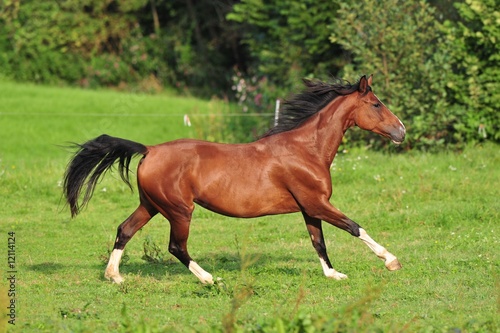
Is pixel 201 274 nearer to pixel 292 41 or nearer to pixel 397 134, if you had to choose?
pixel 397 134

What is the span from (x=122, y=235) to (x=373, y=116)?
274 cm

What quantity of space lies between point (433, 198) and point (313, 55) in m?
9.23

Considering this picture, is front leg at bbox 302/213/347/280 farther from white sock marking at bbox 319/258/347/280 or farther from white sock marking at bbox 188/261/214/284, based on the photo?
white sock marking at bbox 188/261/214/284

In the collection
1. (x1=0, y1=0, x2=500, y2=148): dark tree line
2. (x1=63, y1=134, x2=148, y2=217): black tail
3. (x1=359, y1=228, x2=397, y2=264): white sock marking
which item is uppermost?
(x1=63, y1=134, x2=148, y2=217): black tail

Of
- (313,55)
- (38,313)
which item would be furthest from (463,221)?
(313,55)

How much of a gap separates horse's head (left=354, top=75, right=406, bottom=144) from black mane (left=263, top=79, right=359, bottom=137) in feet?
0.43

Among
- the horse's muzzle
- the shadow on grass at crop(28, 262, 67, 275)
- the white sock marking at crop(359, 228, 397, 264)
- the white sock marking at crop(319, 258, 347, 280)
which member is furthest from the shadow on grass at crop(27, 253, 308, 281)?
the horse's muzzle

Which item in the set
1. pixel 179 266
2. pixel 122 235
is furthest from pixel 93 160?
pixel 179 266

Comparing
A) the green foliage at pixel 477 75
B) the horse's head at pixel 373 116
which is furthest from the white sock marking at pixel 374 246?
the green foliage at pixel 477 75

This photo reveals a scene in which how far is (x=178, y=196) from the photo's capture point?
8.55 meters

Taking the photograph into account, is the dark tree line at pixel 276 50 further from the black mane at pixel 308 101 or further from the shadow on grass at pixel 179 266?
the black mane at pixel 308 101

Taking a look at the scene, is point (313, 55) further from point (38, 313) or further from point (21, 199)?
point (38, 313)

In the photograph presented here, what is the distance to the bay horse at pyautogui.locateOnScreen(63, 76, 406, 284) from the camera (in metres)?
8.62

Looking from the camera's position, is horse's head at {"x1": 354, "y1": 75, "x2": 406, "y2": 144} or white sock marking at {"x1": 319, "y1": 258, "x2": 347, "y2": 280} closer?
white sock marking at {"x1": 319, "y1": 258, "x2": 347, "y2": 280}
